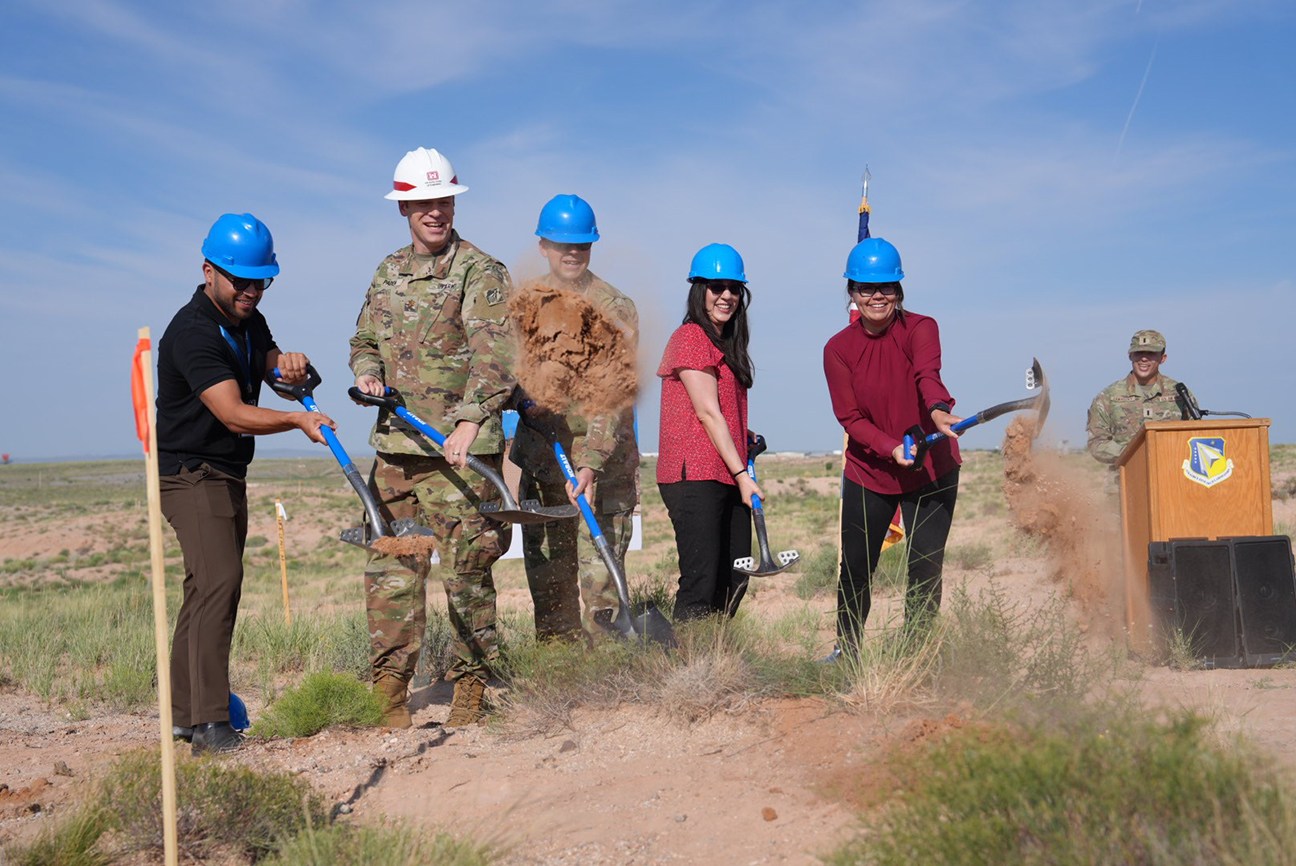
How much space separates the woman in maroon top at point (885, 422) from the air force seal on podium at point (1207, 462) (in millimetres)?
2251

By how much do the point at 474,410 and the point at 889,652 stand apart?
2258mm

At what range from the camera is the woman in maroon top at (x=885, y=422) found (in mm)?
5113

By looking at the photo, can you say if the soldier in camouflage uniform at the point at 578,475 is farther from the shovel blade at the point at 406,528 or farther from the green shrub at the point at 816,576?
the green shrub at the point at 816,576

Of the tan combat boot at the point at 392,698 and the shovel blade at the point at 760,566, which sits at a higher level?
the shovel blade at the point at 760,566

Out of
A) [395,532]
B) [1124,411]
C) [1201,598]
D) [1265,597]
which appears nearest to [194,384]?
[395,532]

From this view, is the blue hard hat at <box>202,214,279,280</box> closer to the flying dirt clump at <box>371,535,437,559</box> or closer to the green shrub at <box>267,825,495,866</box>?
the flying dirt clump at <box>371,535,437,559</box>

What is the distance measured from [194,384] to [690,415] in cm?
228

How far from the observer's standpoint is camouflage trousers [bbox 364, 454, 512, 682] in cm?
517

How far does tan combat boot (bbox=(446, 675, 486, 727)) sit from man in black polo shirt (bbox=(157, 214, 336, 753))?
1040 mm

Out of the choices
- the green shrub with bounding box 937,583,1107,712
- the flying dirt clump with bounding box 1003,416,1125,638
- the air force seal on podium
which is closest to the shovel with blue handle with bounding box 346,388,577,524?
the green shrub with bounding box 937,583,1107,712

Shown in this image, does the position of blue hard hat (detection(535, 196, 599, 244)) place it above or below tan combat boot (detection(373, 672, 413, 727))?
above

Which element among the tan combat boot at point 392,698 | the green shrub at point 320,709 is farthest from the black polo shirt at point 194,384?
the tan combat boot at point 392,698

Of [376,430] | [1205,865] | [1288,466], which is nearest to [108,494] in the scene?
[1288,466]

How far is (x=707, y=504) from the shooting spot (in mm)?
5070
